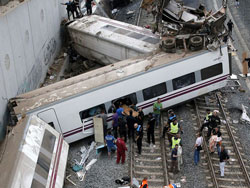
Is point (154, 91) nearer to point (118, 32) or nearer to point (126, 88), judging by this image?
point (126, 88)

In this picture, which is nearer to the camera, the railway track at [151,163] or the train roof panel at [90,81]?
the railway track at [151,163]

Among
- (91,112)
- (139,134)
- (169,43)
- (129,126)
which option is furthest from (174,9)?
(139,134)

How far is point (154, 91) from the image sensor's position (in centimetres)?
1339

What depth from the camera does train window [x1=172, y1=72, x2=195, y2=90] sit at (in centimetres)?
1366

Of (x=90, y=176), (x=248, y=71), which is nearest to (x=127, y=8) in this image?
(x=248, y=71)

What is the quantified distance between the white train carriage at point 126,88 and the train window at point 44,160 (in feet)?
2.94

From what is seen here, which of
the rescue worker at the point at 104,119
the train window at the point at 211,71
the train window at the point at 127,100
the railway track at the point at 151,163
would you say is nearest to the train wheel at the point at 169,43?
the train window at the point at 211,71

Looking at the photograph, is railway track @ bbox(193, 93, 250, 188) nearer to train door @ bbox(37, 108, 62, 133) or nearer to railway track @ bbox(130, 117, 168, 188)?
railway track @ bbox(130, 117, 168, 188)

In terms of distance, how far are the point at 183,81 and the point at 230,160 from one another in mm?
3808

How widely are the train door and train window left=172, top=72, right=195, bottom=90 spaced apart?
5.06m

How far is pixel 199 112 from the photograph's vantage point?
14422 mm

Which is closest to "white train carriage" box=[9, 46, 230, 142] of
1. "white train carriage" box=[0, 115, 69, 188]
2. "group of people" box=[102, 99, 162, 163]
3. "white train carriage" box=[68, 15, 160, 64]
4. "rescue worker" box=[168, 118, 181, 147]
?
"group of people" box=[102, 99, 162, 163]

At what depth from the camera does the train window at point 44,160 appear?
9.70 m

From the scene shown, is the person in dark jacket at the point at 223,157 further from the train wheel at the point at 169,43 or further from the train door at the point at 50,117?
the train door at the point at 50,117
